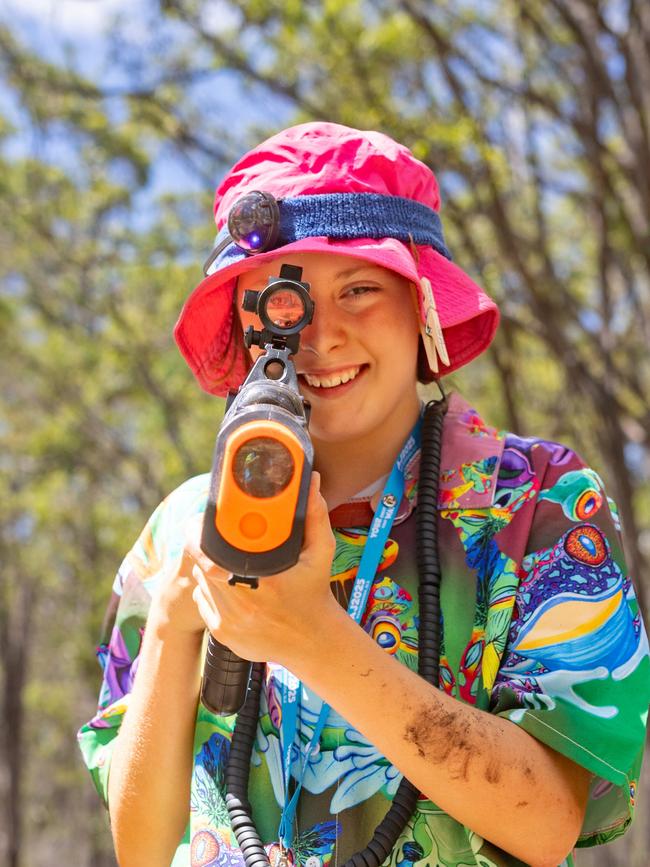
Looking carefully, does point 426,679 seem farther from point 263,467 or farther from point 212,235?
point 212,235

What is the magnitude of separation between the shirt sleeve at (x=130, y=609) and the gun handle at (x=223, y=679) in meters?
0.31

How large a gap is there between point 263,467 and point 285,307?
46 cm

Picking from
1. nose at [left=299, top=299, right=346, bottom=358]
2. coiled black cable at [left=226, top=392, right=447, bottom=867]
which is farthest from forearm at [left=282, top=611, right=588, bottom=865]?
nose at [left=299, top=299, right=346, bottom=358]

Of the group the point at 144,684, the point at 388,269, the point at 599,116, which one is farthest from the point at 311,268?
the point at 599,116

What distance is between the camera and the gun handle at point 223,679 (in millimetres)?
1720

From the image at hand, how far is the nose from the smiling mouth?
0.13 ft

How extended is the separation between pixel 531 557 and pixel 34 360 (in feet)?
43.0

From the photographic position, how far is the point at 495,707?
1.66m

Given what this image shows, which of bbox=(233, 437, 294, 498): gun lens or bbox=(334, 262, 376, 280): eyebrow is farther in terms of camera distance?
bbox=(334, 262, 376, 280): eyebrow

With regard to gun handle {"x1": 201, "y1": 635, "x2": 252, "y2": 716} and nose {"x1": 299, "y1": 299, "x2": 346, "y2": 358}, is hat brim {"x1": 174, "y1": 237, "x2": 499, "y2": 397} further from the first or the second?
gun handle {"x1": 201, "y1": 635, "x2": 252, "y2": 716}

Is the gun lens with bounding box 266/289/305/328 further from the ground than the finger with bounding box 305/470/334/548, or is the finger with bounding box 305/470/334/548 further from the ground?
the gun lens with bounding box 266/289/305/328

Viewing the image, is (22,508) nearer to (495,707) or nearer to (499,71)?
(499,71)

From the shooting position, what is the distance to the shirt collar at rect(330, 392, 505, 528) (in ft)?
6.19

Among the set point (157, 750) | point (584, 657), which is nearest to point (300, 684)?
point (157, 750)
